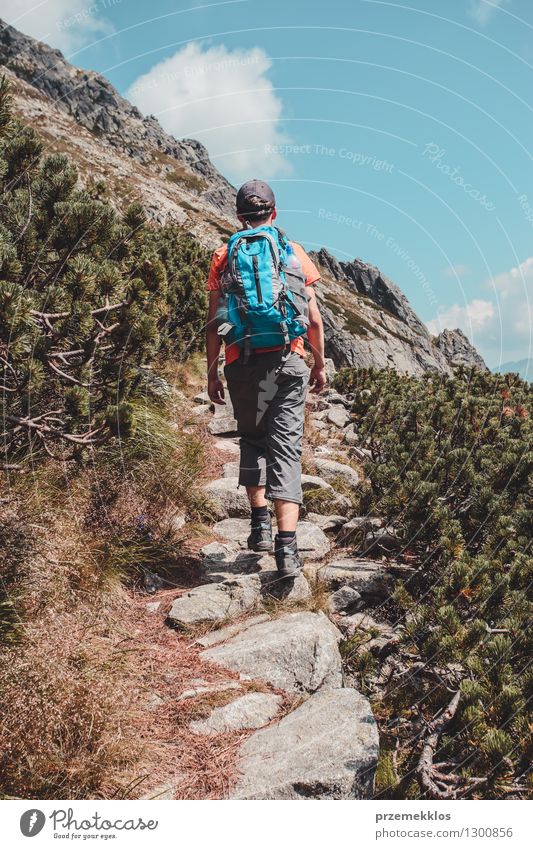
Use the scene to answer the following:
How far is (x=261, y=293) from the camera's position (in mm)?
4398

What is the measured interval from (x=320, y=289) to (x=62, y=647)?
46713 mm

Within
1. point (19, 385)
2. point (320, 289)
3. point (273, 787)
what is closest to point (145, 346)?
point (19, 385)

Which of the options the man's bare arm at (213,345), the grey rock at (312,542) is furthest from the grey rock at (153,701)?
the man's bare arm at (213,345)

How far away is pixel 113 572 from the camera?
A: 4484 mm

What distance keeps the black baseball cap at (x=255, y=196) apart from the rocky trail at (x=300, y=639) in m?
2.97

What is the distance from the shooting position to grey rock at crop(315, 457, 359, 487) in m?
7.67

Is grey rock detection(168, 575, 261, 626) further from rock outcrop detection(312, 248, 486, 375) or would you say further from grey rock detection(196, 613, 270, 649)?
rock outcrop detection(312, 248, 486, 375)

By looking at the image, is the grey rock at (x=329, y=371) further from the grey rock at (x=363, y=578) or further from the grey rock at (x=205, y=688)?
the grey rock at (x=205, y=688)

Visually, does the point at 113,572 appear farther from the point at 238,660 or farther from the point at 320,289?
the point at 320,289

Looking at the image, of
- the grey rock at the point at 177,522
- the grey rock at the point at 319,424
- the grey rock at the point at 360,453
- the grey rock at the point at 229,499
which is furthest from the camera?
the grey rock at the point at 319,424


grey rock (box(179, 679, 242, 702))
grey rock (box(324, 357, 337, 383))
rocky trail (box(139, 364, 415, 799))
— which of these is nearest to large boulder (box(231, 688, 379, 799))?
rocky trail (box(139, 364, 415, 799))

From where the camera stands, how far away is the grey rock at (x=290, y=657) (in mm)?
3639

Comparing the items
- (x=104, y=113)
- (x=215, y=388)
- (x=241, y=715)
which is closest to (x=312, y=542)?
(x=215, y=388)

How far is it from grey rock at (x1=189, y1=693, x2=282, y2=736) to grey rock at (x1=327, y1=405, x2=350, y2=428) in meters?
7.19
